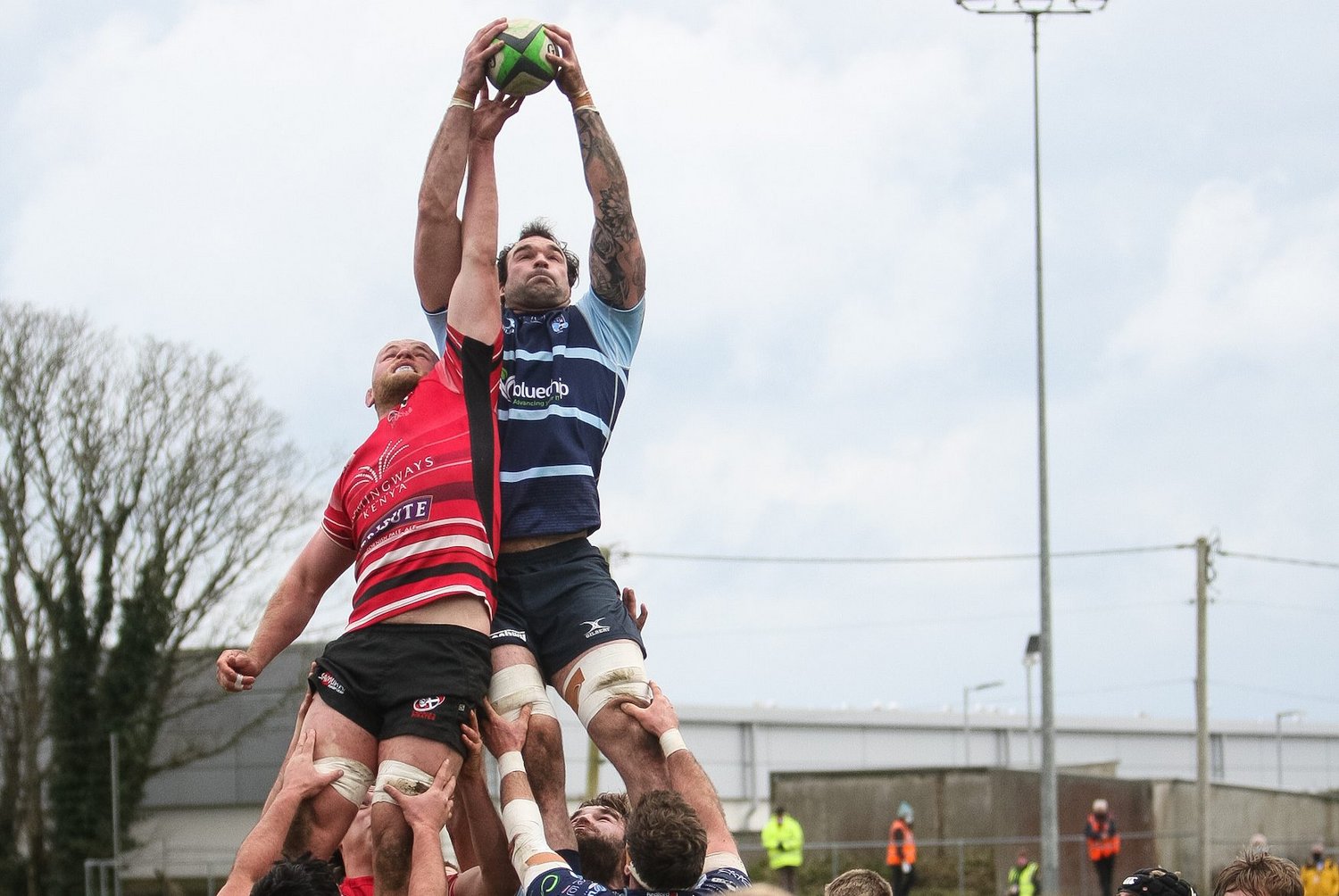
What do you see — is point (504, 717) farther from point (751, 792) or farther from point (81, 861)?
point (751, 792)

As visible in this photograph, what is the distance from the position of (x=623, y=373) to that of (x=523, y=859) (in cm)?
193

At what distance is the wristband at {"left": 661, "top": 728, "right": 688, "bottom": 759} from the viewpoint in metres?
6.04

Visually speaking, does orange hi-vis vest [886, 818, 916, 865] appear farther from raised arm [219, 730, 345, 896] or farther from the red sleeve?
raised arm [219, 730, 345, 896]

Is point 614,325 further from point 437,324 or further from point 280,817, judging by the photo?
point 280,817

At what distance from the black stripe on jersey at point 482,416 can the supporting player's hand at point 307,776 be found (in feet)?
3.14

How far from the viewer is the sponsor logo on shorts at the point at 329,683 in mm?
5887

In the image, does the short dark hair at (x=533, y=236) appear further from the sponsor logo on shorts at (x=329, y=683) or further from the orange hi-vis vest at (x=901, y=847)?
the orange hi-vis vest at (x=901, y=847)

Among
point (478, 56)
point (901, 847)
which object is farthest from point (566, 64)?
point (901, 847)

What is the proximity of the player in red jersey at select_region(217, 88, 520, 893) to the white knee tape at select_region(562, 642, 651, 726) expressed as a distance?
36 centimetres

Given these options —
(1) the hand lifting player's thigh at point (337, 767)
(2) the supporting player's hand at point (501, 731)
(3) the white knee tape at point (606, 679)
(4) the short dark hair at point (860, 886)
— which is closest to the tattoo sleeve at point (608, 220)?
(3) the white knee tape at point (606, 679)

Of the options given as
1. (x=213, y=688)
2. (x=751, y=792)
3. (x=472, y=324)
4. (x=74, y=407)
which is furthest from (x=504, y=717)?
(x=751, y=792)

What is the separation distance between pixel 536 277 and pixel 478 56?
0.86m

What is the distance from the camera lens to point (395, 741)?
5.75m

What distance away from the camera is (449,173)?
20.5ft
